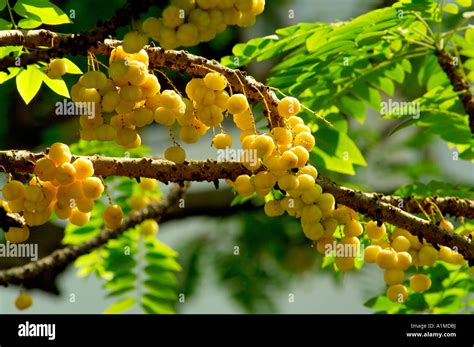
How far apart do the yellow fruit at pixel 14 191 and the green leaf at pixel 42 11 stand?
0.43 m

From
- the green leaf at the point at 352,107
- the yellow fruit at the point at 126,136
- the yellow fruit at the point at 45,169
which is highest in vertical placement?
the green leaf at the point at 352,107

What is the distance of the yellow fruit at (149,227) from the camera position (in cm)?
389

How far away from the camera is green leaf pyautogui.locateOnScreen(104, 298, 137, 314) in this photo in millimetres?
3922

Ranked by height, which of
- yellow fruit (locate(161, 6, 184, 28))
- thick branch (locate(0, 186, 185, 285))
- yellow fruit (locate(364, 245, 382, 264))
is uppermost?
thick branch (locate(0, 186, 185, 285))

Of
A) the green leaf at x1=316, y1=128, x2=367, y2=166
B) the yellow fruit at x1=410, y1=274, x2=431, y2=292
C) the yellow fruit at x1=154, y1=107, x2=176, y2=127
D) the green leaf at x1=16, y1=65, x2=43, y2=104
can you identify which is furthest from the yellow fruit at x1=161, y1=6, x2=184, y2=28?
the green leaf at x1=316, y1=128, x2=367, y2=166

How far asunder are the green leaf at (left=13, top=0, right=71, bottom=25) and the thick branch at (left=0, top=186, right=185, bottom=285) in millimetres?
1183

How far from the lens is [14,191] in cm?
191

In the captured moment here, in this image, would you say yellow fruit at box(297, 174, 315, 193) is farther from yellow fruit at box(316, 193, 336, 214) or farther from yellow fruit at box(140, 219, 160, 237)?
yellow fruit at box(140, 219, 160, 237)

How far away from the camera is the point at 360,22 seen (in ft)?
Answer: 8.77

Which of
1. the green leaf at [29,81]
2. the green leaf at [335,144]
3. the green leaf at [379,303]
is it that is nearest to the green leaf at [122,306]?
the green leaf at [379,303]

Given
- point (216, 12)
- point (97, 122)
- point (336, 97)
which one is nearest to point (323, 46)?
point (336, 97)

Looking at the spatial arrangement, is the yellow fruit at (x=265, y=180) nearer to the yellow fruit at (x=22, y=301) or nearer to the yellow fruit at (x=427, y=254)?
the yellow fruit at (x=427, y=254)

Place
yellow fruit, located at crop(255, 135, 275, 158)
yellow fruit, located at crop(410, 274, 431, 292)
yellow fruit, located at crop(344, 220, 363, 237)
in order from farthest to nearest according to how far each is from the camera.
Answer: yellow fruit, located at crop(410, 274, 431, 292) → yellow fruit, located at crop(344, 220, 363, 237) → yellow fruit, located at crop(255, 135, 275, 158)
